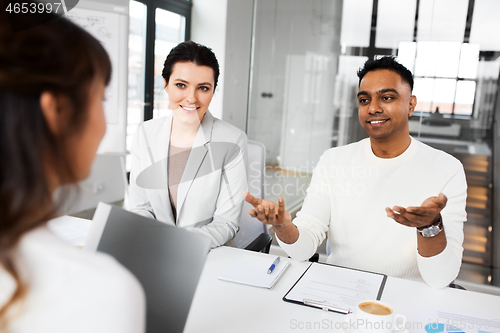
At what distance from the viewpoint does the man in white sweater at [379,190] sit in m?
1.62

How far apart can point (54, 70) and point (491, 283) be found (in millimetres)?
3549

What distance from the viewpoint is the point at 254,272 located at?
1.35 metres

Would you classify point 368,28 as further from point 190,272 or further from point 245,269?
point 190,272

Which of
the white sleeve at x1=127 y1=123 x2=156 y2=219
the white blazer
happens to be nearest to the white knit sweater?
the white blazer

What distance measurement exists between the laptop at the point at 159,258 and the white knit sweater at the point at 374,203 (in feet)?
2.49

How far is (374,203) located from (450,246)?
351 millimetres

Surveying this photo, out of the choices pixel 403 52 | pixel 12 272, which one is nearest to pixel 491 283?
pixel 403 52

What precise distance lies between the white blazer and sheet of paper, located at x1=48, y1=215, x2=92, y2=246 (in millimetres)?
244

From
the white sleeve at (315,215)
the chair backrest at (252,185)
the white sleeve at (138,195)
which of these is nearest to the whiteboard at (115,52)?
the white sleeve at (138,195)

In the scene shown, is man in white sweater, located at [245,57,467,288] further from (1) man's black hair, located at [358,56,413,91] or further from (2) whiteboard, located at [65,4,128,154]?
(2) whiteboard, located at [65,4,128,154]

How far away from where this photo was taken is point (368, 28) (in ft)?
11.1

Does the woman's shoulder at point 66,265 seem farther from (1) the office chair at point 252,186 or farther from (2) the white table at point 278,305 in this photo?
(1) the office chair at point 252,186

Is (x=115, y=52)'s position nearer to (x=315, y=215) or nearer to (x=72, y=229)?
(x=72, y=229)

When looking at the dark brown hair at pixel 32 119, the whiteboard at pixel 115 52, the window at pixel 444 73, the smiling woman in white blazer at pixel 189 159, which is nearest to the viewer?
the dark brown hair at pixel 32 119
